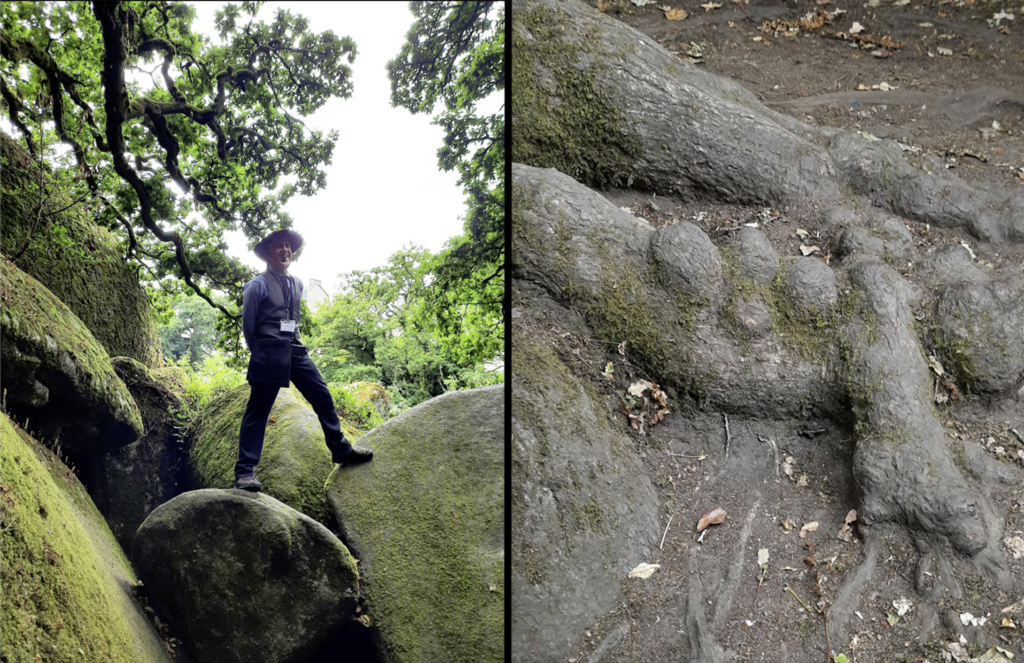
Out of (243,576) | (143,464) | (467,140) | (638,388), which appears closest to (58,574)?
(143,464)

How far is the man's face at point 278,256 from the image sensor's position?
2674mm

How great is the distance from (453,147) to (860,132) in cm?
339

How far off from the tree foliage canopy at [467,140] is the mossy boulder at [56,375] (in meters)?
1.40

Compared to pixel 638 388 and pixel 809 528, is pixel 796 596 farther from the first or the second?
pixel 638 388

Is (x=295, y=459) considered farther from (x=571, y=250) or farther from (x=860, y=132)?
(x=860, y=132)

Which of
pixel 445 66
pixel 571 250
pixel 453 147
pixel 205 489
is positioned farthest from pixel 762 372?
pixel 205 489

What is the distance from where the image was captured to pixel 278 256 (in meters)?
2.68

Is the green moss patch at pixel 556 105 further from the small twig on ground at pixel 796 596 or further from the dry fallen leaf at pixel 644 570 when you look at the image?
the small twig on ground at pixel 796 596

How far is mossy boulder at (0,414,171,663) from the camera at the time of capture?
6.66ft

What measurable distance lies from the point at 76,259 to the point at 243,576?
1.40 meters

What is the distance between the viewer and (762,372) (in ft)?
11.5

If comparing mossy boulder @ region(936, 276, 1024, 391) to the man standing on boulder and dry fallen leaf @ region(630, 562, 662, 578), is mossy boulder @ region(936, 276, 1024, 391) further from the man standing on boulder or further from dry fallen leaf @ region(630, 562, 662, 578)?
the man standing on boulder

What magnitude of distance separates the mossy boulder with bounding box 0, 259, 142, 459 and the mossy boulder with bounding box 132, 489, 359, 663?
391 millimetres

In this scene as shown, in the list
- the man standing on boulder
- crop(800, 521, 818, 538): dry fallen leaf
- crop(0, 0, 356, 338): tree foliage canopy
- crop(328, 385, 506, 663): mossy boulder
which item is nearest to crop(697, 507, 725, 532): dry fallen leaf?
crop(800, 521, 818, 538): dry fallen leaf
